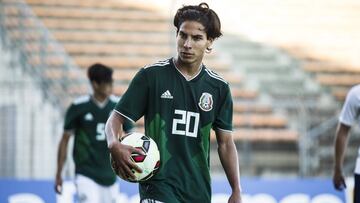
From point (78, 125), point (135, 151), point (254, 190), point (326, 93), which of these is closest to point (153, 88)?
point (135, 151)

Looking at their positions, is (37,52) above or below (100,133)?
below

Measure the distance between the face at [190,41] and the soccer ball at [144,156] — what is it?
53 cm

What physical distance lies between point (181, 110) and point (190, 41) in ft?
1.29

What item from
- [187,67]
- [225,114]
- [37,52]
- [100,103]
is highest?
[187,67]

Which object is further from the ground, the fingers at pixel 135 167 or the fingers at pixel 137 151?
the fingers at pixel 137 151

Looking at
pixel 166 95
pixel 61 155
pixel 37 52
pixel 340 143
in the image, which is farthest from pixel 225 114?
pixel 37 52

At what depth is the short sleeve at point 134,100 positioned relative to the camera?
451 cm

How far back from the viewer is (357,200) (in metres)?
6.04

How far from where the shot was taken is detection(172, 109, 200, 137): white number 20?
4547 mm

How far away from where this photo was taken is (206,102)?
465 centimetres

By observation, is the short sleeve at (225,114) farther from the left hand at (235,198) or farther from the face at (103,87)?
the face at (103,87)

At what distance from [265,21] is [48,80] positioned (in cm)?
547

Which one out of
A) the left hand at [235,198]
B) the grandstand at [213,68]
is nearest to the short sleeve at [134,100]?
the left hand at [235,198]

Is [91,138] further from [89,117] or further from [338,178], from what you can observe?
[338,178]
